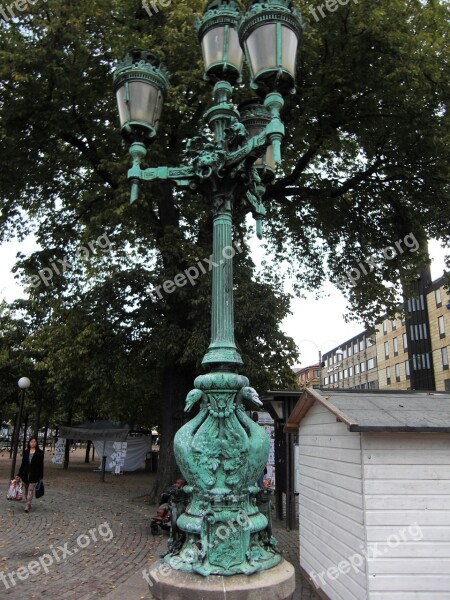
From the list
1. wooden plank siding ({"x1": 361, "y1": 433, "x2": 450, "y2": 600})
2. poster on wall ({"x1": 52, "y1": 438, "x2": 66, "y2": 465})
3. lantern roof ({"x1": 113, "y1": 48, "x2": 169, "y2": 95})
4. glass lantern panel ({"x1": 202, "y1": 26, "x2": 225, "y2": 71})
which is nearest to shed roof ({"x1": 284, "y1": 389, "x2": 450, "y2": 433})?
wooden plank siding ({"x1": 361, "y1": 433, "x2": 450, "y2": 600})

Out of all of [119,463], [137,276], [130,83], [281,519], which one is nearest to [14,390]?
[119,463]

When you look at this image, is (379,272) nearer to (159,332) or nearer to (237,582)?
(159,332)

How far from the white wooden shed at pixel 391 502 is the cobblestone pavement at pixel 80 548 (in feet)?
5.57

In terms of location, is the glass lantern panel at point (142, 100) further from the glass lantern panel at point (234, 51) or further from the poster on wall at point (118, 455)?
the poster on wall at point (118, 455)

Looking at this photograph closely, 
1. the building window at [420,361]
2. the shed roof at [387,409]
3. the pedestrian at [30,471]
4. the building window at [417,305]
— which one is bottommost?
the pedestrian at [30,471]

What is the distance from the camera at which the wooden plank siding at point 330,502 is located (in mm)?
5191

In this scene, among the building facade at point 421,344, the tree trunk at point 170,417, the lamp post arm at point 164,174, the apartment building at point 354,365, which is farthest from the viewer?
the apartment building at point 354,365

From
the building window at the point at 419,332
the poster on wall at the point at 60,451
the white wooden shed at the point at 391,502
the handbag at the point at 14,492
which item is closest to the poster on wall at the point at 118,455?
the poster on wall at the point at 60,451

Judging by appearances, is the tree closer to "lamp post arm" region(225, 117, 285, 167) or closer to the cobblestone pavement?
the cobblestone pavement

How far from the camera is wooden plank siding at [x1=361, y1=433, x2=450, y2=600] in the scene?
481 centimetres

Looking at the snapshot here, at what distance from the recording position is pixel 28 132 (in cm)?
1227

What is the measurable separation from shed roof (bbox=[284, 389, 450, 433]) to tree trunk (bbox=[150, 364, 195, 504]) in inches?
275

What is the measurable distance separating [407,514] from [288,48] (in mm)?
4535

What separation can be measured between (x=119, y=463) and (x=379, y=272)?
Result: 16.5m
